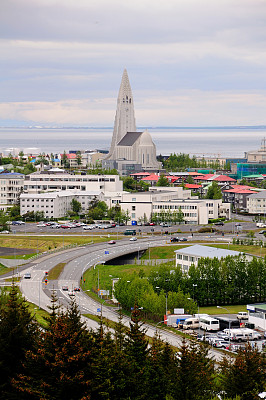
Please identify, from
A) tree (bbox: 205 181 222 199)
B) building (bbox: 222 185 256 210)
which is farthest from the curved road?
building (bbox: 222 185 256 210)

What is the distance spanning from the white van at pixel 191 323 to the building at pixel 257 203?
188 feet

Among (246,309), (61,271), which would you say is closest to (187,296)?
(246,309)

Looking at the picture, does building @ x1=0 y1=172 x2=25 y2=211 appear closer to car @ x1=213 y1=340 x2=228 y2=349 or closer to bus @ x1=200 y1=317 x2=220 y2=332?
bus @ x1=200 y1=317 x2=220 y2=332

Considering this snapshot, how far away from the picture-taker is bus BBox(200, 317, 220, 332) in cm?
4366

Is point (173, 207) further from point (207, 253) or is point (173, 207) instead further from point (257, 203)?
point (207, 253)

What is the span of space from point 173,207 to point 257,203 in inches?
541

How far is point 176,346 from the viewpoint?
128ft

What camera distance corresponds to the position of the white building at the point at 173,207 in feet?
303

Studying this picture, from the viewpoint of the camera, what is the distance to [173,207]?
9369 cm

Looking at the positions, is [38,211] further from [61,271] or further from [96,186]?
[61,271]

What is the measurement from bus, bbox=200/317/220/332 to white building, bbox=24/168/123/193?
65.7 metres

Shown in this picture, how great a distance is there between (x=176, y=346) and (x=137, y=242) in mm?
36630

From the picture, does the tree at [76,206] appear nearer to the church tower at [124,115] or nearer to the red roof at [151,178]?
the red roof at [151,178]

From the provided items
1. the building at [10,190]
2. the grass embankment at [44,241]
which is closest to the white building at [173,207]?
the grass embankment at [44,241]
